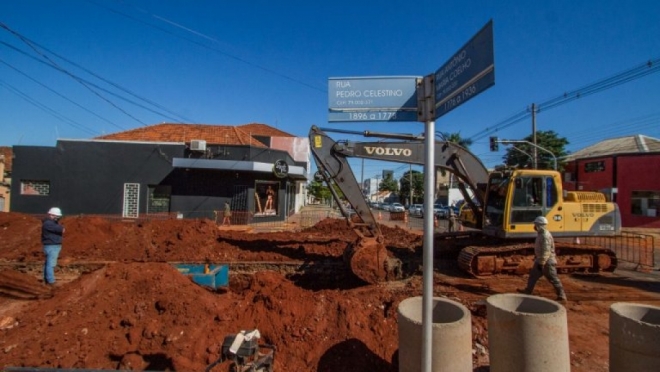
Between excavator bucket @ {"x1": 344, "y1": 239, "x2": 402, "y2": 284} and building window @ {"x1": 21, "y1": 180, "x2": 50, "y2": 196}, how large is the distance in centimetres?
2074

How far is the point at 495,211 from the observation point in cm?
903

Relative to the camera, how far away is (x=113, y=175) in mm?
19594

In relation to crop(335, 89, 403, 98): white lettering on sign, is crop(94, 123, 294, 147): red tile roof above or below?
above

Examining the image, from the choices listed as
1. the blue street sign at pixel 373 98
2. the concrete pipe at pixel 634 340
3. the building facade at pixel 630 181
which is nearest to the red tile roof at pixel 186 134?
the blue street sign at pixel 373 98

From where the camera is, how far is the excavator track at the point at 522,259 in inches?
343

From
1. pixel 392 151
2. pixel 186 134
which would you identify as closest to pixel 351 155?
pixel 392 151

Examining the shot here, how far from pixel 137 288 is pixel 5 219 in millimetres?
11726

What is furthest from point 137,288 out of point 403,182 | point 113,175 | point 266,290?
point 403,182

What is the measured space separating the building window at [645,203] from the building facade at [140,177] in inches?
1014

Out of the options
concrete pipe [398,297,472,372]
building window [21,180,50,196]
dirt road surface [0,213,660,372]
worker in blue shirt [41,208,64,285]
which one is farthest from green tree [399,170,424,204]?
concrete pipe [398,297,472,372]

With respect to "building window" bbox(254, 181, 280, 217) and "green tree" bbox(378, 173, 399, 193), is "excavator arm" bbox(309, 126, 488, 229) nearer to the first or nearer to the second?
"building window" bbox(254, 181, 280, 217)

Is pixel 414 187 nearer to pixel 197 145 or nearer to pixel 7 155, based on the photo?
pixel 197 145

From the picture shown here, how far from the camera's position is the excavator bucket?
772 cm

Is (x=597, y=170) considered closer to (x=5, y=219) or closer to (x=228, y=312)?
(x=228, y=312)
